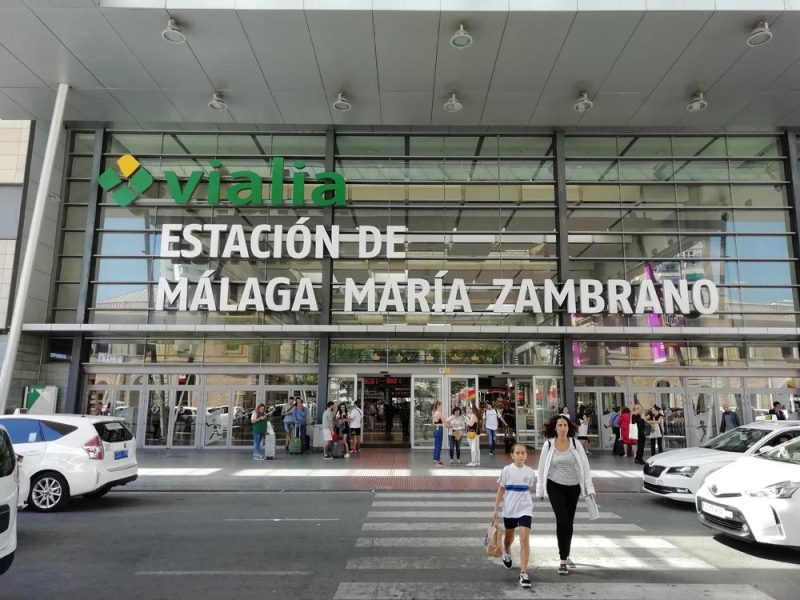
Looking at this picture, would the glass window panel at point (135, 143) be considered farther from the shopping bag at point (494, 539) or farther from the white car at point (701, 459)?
the shopping bag at point (494, 539)

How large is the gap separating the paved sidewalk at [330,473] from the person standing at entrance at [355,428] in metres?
0.31

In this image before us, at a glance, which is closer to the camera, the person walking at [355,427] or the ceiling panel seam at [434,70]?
the ceiling panel seam at [434,70]

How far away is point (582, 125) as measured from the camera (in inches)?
838

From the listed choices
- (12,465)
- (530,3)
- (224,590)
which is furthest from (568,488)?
(530,3)

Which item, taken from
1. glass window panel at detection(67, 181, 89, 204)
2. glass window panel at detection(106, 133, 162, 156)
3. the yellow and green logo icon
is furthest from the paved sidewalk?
glass window panel at detection(106, 133, 162, 156)

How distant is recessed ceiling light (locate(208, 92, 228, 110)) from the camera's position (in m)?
18.9

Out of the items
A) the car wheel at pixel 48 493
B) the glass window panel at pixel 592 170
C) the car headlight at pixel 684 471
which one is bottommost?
the car wheel at pixel 48 493

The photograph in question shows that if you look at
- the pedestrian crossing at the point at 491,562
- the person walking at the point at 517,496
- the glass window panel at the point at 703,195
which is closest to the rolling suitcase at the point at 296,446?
the pedestrian crossing at the point at 491,562

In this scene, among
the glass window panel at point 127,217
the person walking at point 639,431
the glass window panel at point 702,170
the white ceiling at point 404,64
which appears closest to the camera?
the white ceiling at point 404,64

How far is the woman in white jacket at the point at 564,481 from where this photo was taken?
252 inches

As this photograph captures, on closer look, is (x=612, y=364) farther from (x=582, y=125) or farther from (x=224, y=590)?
(x=224, y=590)

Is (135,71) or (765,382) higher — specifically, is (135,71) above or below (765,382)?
above

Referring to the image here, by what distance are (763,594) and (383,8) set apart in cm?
1466

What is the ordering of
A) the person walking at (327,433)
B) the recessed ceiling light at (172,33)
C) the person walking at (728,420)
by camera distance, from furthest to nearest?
the person walking at (728,420)
the person walking at (327,433)
the recessed ceiling light at (172,33)
